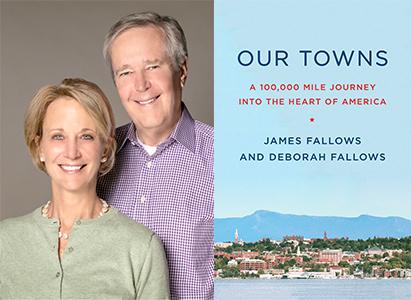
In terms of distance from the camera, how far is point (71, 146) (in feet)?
6.09

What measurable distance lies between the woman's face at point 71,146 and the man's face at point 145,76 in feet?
0.55

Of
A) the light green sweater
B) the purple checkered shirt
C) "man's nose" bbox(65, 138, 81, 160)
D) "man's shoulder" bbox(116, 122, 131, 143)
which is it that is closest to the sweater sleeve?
the light green sweater

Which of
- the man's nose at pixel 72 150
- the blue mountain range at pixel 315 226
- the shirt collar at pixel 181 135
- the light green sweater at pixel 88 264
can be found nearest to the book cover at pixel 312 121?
the blue mountain range at pixel 315 226

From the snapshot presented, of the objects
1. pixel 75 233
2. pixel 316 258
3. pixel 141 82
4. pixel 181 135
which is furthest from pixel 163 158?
pixel 316 258

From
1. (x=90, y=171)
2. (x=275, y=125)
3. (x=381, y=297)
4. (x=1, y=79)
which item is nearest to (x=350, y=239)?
(x=381, y=297)

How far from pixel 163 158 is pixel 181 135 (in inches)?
2.9

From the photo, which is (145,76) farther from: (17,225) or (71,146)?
(17,225)

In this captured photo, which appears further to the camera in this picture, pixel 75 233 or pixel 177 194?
pixel 177 194

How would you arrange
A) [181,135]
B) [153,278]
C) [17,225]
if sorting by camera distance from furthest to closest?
→ [181,135] → [17,225] → [153,278]

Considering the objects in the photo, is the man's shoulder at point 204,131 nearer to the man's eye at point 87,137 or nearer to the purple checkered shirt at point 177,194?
the purple checkered shirt at point 177,194

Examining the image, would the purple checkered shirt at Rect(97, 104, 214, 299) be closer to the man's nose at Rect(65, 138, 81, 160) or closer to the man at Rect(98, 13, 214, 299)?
the man at Rect(98, 13, 214, 299)

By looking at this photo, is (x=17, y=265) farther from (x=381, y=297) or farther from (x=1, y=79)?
(x=1, y=79)

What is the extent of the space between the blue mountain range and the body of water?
0.11 metres

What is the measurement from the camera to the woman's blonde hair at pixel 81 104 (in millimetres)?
1887
